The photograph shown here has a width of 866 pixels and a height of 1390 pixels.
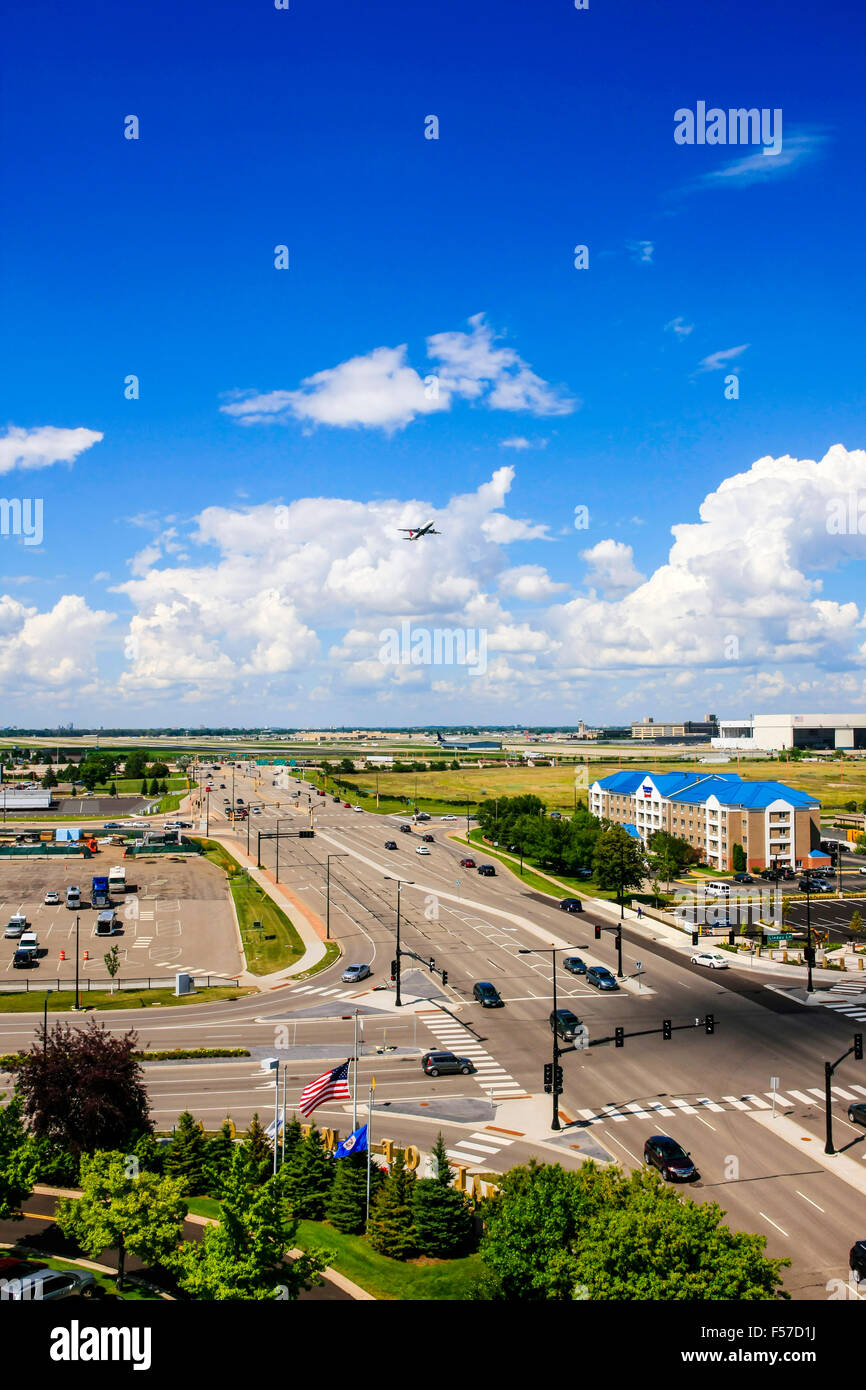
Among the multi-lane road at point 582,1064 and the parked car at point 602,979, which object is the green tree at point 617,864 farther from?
the parked car at point 602,979

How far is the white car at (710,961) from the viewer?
6462 centimetres

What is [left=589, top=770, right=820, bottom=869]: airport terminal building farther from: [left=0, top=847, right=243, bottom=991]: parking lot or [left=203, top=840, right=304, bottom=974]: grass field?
[left=0, top=847, right=243, bottom=991]: parking lot

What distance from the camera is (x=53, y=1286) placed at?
908 inches

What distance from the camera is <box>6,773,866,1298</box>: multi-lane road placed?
3353cm

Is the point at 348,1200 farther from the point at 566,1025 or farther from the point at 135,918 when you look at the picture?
the point at 135,918

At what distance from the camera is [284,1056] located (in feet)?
151

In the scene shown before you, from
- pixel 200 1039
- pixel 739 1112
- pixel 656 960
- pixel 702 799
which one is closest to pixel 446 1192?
pixel 739 1112

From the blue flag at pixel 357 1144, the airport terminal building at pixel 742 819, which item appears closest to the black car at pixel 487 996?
the blue flag at pixel 357 1144

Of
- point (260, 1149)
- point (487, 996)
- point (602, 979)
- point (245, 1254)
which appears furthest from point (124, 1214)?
point (602, 979)

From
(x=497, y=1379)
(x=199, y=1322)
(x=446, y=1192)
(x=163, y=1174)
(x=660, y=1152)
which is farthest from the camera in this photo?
(x=660, y=1152)

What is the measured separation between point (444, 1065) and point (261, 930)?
35.8m

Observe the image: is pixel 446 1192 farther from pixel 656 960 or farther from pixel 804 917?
pixel 804 917

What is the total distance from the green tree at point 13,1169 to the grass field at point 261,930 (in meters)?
36.1

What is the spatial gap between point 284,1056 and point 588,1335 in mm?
41405
